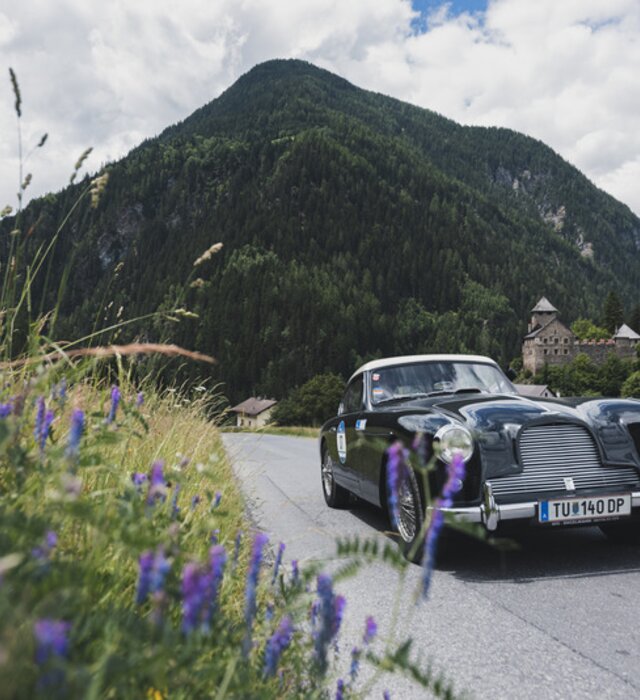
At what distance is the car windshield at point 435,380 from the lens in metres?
6.20

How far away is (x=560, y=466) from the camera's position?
4.45 meters

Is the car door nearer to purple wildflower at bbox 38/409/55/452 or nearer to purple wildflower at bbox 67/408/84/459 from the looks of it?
purple wildflower at bbox 38/409/55/452

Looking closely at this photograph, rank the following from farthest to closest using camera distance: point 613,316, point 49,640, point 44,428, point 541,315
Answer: point 541,315 → point 613,316 → point 44,428 → point 49,640

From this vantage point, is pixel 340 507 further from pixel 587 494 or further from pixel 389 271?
pixel 389 271

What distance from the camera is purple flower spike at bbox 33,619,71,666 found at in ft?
2.70

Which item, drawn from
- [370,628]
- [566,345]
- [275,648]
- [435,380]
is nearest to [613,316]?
[566,345]

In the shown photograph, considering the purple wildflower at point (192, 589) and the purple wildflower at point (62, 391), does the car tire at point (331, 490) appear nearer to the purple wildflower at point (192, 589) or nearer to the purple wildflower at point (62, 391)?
the purple wildflower at point (62, 391)

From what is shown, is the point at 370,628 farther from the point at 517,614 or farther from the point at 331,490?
the point at 331,490

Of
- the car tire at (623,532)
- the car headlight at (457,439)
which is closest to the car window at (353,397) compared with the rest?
the car headlight at (457,439)

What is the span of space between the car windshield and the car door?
11.7 inches

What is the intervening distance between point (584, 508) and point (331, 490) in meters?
3.58

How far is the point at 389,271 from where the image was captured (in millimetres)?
158875

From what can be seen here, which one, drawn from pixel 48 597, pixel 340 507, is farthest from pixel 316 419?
pixel 48 597

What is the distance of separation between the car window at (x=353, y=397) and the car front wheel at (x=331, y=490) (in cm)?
67
